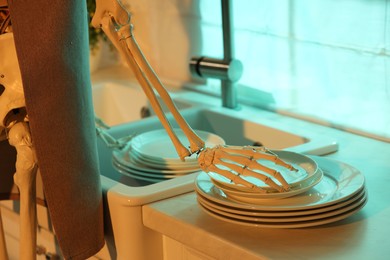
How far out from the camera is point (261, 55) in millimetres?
1693

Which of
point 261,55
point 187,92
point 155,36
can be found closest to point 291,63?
point 261,55

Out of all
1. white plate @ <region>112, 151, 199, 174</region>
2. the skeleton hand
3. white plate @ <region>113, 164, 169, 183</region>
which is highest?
the skeleton hand

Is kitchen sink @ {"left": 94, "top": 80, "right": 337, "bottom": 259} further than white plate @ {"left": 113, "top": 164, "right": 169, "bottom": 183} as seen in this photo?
No

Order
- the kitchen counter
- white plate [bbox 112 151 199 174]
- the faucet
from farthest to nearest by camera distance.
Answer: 1. the faucet
2. white plate [bbox 112 151 199 174]
3. the kitchen counter

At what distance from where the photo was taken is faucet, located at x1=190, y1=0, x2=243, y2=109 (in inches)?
62.4

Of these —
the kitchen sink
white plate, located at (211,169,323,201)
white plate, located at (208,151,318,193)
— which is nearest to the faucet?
the kitchen sink

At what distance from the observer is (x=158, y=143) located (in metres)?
1.50

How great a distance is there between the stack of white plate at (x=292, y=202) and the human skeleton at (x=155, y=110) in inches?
0.7

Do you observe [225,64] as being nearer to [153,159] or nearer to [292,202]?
[153,159]

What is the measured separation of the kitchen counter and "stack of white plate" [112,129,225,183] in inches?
6.4

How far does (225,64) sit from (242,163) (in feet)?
1.77

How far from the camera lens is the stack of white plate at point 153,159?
1.37 meters

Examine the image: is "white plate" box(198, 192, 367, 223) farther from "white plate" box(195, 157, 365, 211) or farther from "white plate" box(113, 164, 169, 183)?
"white plate" box(113, 164, 169, 183)

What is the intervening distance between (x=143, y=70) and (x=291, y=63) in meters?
0.53
